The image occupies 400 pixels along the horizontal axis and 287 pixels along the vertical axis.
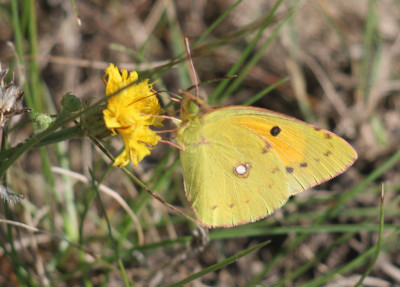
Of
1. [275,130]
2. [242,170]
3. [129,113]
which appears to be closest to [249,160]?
[242,170]

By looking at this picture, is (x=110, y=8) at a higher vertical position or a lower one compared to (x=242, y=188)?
higher

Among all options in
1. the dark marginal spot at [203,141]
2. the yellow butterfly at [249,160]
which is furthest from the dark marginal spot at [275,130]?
the dark marginal spot at [203,141]

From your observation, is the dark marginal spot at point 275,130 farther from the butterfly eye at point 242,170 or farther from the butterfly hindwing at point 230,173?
the butterfly eye at point 242,170

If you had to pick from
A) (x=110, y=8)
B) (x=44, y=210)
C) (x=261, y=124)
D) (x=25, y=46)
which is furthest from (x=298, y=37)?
(x=44, y=210)

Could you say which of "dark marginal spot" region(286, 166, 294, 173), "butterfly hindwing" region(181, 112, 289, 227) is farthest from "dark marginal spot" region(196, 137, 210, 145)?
"dark marginal spot" region(286, 166, 294, 173)

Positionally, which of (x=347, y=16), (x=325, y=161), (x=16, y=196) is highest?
(x=347, y=16)

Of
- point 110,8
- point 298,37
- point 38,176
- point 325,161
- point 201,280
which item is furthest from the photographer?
point 298,37

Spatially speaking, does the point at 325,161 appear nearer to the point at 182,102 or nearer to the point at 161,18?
the point at 182,102
